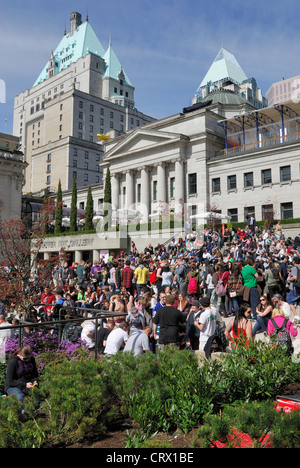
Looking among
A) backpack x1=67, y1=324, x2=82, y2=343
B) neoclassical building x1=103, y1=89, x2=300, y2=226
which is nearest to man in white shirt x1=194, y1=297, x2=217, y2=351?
backpack x1=67, y1=324, x2=82, y2=343

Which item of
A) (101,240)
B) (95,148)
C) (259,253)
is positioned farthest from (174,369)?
(95,148)

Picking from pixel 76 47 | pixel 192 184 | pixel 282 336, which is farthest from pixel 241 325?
pixel 76 47

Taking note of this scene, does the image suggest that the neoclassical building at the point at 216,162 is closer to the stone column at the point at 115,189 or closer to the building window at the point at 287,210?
the building window at the point at 287,210

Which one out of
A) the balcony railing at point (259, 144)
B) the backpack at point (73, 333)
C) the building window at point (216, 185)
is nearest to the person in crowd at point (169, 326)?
the backpack at point (73, 333)

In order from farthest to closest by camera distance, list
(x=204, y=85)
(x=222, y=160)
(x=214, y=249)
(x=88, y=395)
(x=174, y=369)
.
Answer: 1. (x=204, y=85)
2. (x=222, y=160)
3. (x=214, y=249)
4. (x=174, y=369)
5. (x=88, y=395)

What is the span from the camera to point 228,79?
122312 mm

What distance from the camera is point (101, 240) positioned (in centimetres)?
3809

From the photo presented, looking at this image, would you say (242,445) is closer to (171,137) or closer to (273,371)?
(273,371)

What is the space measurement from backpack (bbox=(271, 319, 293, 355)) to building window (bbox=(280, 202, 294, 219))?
117ft

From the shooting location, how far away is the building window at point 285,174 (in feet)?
138

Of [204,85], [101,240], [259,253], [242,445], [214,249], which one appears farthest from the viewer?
[204,85]

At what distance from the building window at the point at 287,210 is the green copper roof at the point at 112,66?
81.1 metres

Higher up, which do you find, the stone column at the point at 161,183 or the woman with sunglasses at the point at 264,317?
the stone column at the point at 161,183
